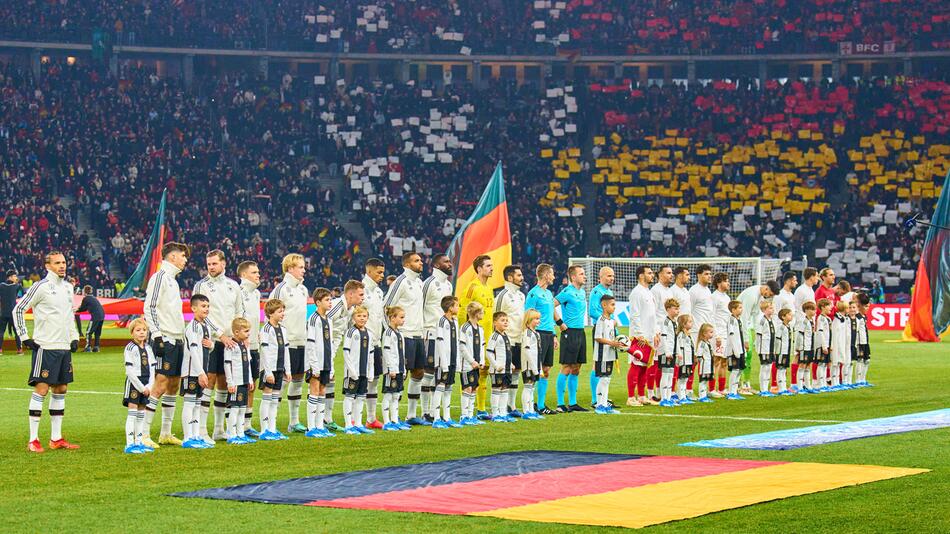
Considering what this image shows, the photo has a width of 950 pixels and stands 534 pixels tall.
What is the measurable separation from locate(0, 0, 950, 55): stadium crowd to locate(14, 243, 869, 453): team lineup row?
127ft

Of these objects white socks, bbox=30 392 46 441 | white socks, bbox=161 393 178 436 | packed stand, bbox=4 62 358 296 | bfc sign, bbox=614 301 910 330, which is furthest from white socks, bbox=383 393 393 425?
packed stand, bbox=4 62 358 296

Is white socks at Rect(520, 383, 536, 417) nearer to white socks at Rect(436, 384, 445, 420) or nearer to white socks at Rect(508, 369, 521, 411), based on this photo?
white socks at Rect(508, 369, 521, 411)

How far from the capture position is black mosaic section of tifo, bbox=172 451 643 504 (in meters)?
11.5

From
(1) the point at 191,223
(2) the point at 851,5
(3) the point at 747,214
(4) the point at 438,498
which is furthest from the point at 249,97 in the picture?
(4) the point at 438,498

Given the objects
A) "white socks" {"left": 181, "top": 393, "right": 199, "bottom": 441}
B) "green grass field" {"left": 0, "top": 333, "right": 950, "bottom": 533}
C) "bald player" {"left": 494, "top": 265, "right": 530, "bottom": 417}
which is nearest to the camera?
"green grass field" {"left": 0, "top": 333, "right": 950, "bottom": 533}

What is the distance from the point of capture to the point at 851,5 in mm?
59375

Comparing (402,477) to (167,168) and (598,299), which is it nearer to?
(598,299)

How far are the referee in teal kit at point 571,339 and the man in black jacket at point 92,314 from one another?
14.8 m

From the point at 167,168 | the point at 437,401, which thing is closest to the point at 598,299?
the point at 437,401

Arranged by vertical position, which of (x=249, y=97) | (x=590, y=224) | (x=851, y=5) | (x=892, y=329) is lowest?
(x=892, y=329)

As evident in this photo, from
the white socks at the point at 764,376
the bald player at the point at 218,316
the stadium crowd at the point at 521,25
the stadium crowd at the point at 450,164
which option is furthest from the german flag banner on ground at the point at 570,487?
the stadium crowd at the point at 521,25

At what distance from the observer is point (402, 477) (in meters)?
12.7

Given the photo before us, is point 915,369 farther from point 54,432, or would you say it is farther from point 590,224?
point 590,224

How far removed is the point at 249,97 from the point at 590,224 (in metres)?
15.0
